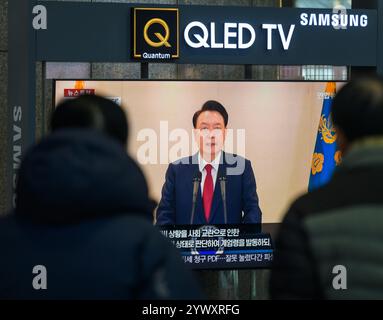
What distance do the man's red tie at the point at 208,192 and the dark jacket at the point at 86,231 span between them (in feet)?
17.7

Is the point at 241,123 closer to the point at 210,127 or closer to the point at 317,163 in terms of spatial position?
the point at 210,127

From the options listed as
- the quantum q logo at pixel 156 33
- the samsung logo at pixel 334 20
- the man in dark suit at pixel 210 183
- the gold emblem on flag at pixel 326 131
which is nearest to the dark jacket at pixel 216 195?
the man in dark suit at pixel 210 183

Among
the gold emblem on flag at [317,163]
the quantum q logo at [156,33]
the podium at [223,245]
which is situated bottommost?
the podium at [223,245]

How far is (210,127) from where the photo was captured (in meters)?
7.50

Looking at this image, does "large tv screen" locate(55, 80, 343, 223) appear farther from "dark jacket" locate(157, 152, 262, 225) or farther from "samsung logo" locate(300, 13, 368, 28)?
"samsung logo" locate(300, 13, 368, 28)

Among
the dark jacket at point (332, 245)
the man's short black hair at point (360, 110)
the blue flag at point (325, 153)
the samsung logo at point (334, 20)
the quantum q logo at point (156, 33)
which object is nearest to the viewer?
the dark jacket at point (332, 245)

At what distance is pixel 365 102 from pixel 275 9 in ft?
17.3

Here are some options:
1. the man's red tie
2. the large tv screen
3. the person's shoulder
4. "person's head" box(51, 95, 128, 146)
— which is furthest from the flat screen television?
the person's shoulder

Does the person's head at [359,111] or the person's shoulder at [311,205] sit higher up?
the person's head at [359,111]

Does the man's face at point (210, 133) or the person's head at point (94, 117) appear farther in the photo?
the man's face at point (210, 133)

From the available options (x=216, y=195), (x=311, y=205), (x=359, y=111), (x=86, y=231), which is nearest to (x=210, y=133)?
(x=216, y=195)

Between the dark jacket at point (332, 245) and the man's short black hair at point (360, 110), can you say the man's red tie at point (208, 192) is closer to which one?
the man's short black hair at point (360, 110)

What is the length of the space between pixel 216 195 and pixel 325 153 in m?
1.07

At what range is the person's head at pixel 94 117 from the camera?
7.66ft
